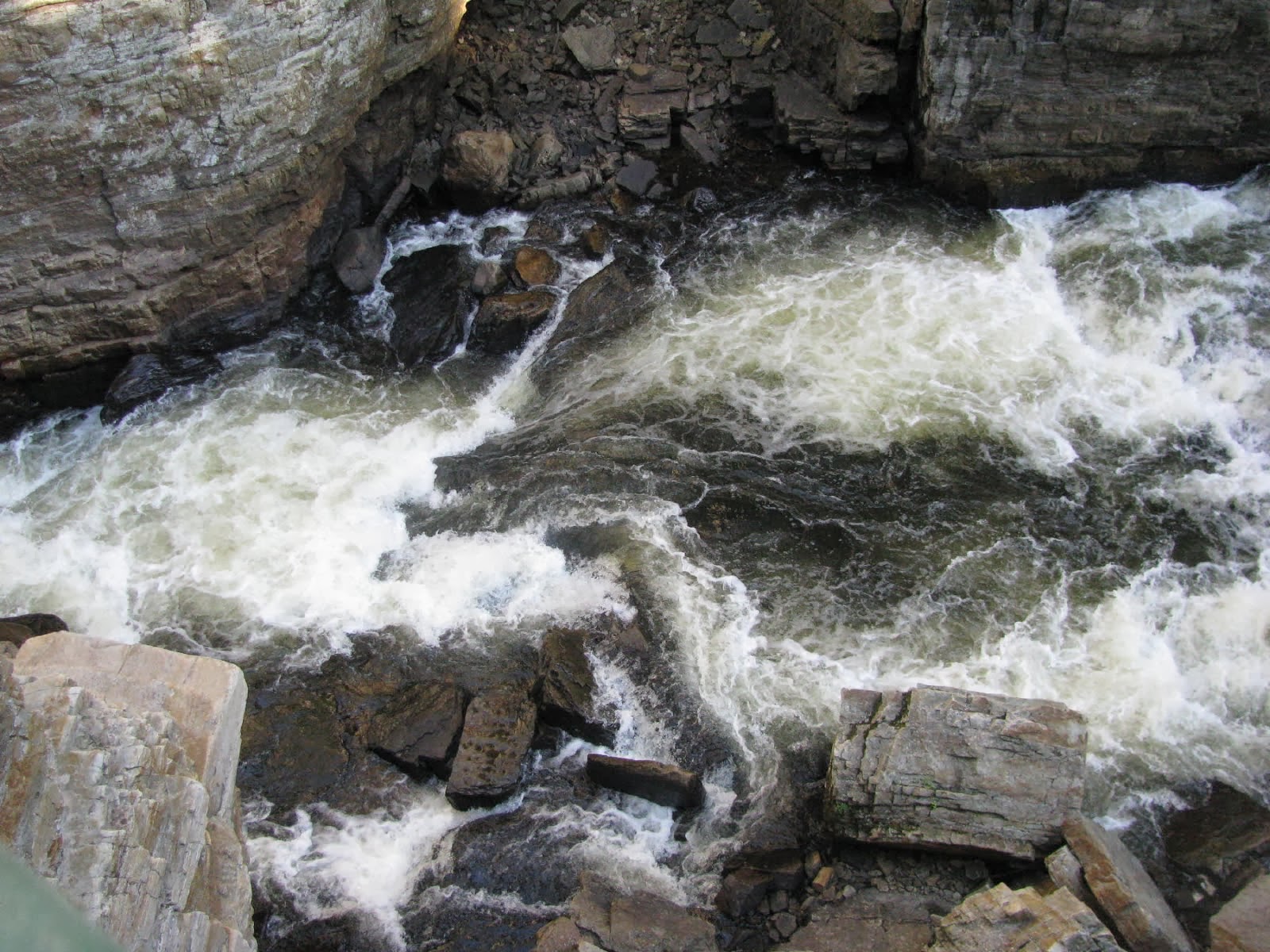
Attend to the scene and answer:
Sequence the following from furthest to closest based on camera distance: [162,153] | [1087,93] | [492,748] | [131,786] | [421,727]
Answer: [1087,93] < [162,153] < [421,727] < [492,748] < [131,786]

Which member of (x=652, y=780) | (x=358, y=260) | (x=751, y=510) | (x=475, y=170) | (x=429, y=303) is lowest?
(x=652, y=780)

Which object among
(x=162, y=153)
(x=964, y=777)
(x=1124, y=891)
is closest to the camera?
(x=1124, y=891)

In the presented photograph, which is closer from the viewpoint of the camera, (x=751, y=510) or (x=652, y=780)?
(x=652, y=780)

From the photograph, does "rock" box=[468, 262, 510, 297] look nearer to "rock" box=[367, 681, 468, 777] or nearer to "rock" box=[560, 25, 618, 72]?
"rock" box=[560, 25, 618, 72]

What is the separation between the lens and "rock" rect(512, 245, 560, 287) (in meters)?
13.3

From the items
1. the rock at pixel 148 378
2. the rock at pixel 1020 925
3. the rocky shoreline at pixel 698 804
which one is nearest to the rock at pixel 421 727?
the rocky shoreline at pixel 698 804

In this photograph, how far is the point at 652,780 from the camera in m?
8.40

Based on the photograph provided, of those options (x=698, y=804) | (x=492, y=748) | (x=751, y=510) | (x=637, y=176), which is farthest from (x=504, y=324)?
→ (x=698, y=804)

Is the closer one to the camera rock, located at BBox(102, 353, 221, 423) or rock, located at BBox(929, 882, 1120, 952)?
rock, located at BBox(929, 882, 1120, 952)

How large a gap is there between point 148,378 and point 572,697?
258 inches

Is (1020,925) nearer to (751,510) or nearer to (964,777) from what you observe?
(964,777)

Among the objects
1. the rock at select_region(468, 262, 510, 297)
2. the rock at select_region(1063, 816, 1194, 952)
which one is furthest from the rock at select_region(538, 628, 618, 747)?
the rock at select_region(468, 262, 510, 297)

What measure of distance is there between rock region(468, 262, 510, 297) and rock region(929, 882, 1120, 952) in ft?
28.9

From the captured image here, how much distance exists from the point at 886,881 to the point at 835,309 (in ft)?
22.9
